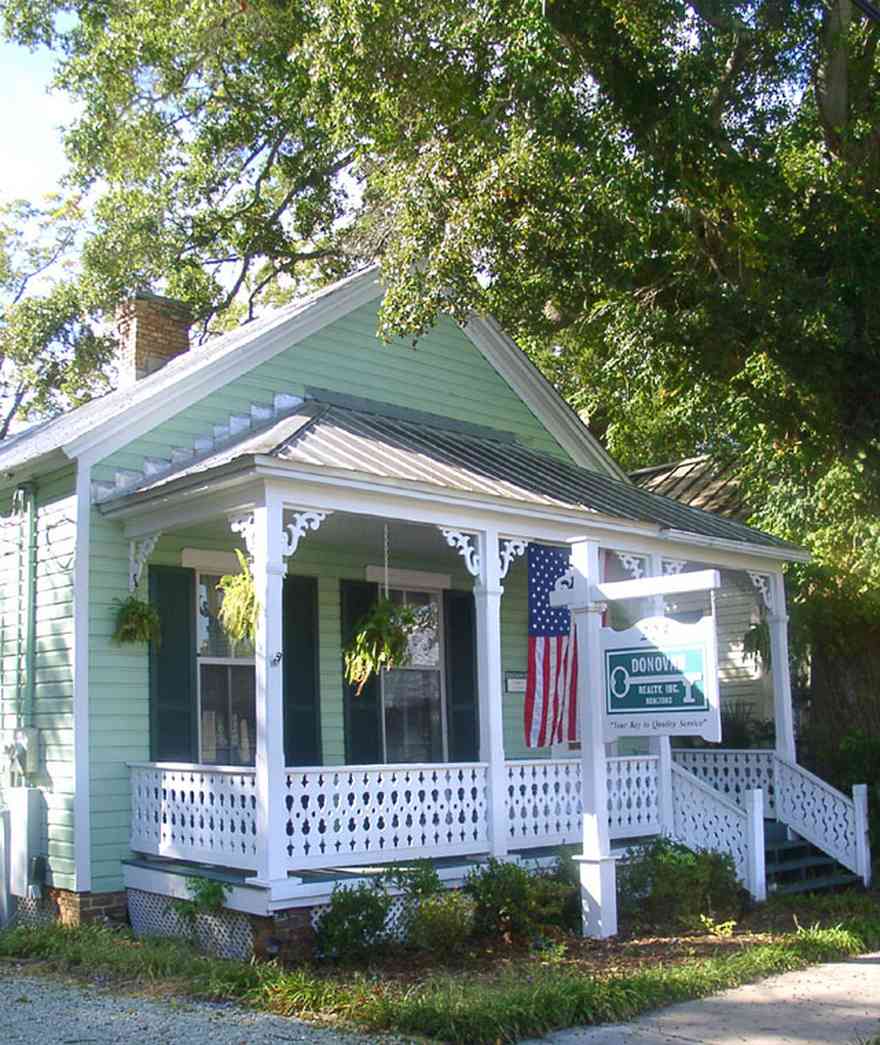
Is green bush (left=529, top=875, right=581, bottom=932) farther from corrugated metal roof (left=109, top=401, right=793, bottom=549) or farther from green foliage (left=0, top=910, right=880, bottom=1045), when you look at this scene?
corrugated metal roof (left=109, top=401, right=793, bottom=549)

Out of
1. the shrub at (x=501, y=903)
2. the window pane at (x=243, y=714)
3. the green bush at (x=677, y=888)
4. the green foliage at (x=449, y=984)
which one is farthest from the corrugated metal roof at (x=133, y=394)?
the green bush at (x=677, y=888)

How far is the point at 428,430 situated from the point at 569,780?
432cm

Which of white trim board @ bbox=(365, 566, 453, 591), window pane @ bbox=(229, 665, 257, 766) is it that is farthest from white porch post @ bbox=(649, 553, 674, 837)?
window pane @ bbox=(229, 665, 257, 766)

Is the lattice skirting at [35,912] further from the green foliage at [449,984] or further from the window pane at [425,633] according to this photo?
the window pane at [425,633]

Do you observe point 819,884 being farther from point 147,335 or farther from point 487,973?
point 147,335

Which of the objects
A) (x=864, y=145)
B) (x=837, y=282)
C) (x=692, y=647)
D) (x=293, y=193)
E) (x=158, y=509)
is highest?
(x=293, y=193)

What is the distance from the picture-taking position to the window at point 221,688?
11945 mm

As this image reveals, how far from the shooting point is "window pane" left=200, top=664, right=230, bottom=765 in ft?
39.1

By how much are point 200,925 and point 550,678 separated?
3.79 metres

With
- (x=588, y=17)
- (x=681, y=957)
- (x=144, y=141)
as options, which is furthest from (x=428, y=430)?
(x=144, y=141)

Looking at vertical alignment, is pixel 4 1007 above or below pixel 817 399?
below

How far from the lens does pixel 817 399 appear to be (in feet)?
47.5

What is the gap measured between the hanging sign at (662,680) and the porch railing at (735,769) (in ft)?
16.7

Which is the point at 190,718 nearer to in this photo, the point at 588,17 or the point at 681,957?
the point at 681,957
